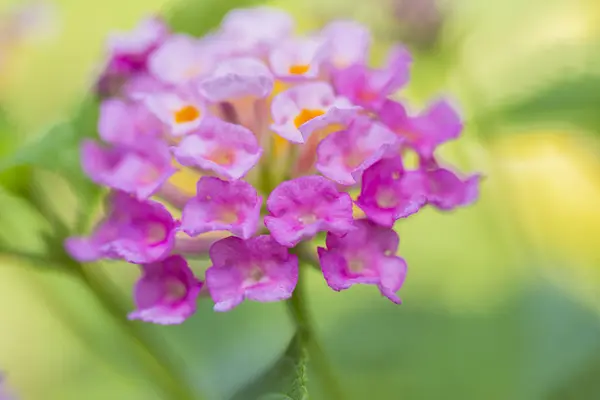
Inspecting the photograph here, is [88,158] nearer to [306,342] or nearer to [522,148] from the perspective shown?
[306,342]

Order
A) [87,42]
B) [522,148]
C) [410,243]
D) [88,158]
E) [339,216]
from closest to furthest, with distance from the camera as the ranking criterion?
[339,216], [88,158], [522,148], [410,243], [87,42]

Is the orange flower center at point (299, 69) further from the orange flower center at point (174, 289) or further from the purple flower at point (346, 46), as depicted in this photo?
the orange flower center at point (174, 289)

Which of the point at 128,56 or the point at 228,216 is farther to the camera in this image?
the point at 128,56

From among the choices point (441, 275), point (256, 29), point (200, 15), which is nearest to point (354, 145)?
point (256, 29)

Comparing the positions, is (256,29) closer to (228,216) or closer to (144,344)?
(228,216)

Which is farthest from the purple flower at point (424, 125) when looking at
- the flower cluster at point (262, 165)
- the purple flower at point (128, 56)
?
the purple flower at point (128, 56)

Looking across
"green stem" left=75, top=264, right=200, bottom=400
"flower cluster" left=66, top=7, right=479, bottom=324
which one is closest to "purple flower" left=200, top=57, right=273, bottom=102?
"flower cluster" left=66, top=7, right=479, bottom=324

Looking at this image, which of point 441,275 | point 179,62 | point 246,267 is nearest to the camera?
point 246,267

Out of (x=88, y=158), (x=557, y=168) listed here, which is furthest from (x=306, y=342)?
(x=557, y=168)
